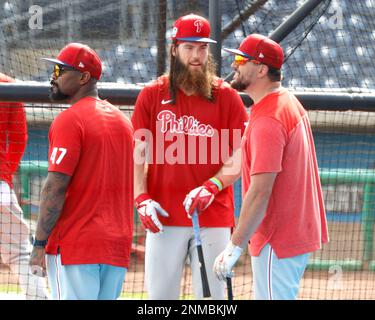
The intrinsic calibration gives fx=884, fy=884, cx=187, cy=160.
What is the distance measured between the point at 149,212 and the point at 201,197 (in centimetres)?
28

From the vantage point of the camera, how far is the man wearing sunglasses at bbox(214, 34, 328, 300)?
3953 mm

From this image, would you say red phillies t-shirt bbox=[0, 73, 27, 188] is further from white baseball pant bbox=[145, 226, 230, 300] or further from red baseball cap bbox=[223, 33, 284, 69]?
red baseball cap bbox=[223, 33, 284, 69]

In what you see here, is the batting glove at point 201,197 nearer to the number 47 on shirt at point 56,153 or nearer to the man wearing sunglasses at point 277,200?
the man wearing sunglasses at point 277,200

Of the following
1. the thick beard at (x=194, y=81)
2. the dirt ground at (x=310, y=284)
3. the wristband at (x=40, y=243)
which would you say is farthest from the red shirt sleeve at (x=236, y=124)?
the dirt ground at (x=310, y=284)

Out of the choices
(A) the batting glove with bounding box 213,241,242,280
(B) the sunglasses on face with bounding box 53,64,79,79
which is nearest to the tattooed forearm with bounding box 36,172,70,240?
(B) the sunglasses on face with bounding box 53,64,79,79

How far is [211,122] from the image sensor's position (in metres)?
4.74

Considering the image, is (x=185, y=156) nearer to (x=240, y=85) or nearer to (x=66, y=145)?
(x=240, y=85)

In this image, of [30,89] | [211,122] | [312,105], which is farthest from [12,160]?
[312,105]

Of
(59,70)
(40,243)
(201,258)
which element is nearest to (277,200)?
(201,258)

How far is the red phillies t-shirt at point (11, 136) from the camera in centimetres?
558

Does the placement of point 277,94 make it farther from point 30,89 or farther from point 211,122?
point 30,89

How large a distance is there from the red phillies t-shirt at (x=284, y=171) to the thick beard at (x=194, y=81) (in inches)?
25.6

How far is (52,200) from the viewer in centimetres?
400

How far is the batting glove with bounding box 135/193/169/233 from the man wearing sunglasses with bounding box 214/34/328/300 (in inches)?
22.9
